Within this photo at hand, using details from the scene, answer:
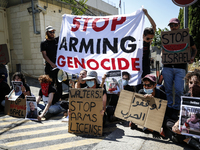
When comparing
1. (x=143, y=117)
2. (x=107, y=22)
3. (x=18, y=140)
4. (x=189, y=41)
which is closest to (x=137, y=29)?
(x=107, y=22)

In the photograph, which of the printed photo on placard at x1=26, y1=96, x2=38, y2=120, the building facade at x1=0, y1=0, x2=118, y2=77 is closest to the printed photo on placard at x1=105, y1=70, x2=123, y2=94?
the printed photo on placard at x1=26, y1=96, x2=38, y2=120

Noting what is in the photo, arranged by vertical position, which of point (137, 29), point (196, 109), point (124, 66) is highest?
point (137, 29)

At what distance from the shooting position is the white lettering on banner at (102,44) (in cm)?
397

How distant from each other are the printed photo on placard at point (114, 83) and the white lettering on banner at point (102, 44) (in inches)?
14.4

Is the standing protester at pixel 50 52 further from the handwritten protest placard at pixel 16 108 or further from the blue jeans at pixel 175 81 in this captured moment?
the blue jeans at pixel 175 81

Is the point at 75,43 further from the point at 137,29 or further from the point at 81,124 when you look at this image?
the point at 81,124

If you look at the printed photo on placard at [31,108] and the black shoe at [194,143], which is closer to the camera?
the black shoe at [194,143]

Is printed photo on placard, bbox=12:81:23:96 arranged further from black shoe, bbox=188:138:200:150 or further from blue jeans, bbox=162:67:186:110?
black shoe, bbox=188:138:200:150

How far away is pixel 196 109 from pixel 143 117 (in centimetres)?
80

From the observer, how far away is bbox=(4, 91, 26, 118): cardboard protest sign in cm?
416

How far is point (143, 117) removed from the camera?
2875 mm

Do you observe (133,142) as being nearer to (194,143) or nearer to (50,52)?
(194,143)

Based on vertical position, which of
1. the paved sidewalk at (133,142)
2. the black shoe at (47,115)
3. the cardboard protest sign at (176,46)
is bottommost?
the paved sidewalk at (133,142)

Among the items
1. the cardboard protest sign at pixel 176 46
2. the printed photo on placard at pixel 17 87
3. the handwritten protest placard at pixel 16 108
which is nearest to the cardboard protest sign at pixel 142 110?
the cardboard protest sign at pixel 176 46
